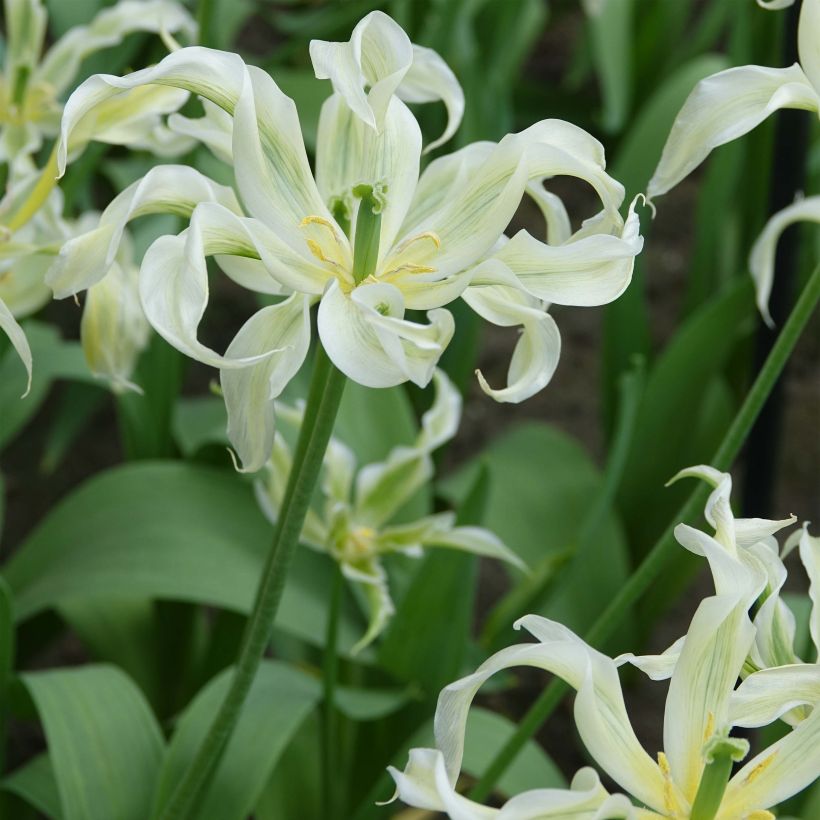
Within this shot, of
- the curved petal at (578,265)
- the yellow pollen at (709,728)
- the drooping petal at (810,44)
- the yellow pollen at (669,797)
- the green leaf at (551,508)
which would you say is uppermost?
the drooping petal at (810,44)

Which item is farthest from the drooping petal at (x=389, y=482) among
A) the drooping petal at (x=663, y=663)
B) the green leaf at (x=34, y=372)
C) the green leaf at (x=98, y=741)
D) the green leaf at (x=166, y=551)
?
the drooping petal at (x=663, y=663)

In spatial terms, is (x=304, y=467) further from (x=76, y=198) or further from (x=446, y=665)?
(x=76, y=198)

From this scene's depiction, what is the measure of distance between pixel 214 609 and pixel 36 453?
32 centimetres

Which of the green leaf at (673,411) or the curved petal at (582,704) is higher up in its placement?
the curved petal at (582,704)

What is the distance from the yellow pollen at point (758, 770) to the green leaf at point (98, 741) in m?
0.47

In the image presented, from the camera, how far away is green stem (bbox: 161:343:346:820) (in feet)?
1.85

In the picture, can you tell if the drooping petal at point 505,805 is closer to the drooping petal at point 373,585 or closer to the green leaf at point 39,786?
the drooping petal at point 373,585

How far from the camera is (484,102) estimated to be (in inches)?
57.4

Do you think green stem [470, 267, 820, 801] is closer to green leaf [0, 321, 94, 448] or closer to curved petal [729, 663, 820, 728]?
curved petal [729, 663, 820, 728]

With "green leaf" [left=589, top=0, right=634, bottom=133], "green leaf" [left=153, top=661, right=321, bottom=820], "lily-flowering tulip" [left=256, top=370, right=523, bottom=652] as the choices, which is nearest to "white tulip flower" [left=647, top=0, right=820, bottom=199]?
"lily-flowering tulip" [left=256, top=370, right=523, bottom=652]

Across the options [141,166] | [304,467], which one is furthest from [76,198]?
[304,467]

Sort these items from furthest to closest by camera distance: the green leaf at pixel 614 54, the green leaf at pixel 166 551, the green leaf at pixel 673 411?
the green leaf at pixel 614 54
the green leaf at pixel 673 411
the green leaf at pixel 166 551

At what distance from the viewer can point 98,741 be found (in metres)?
0.90

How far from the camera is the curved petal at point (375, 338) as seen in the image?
497mm
